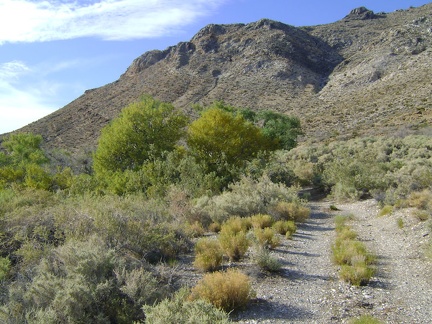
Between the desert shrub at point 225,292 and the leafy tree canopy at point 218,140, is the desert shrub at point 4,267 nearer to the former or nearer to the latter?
the desert shrub at point 225,292

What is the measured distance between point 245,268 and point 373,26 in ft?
271

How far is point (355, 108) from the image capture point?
5041cm

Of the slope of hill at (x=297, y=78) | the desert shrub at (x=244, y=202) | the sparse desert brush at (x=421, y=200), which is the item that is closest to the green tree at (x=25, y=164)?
the slope of hill at (x=297, y=78)

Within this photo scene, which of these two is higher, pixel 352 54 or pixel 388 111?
pixel 352 54

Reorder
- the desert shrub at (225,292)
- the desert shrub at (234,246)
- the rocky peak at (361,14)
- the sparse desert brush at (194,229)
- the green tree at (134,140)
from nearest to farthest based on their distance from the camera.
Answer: the desert shrub at (225,292), the desert shrub at (234,246), the sparse desert brush at (194,229), the green tree at (134,140), the rocky peak at (361,14)

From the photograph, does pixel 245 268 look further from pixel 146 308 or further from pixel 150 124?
pixel 150 124

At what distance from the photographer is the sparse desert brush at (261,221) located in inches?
521

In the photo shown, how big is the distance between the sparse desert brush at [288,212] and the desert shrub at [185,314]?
928 centimetres

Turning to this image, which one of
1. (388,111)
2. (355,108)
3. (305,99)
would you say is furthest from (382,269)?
(305,99)

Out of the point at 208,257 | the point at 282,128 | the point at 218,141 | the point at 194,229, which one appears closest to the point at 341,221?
the point at 194,229

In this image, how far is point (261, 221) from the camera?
1349 cm

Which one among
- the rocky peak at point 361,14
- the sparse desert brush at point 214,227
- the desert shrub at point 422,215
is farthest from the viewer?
the rocky peak at point 361,14

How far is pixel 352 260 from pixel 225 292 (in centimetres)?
362

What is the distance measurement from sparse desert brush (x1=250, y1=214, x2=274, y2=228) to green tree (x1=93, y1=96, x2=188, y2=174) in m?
10.7
